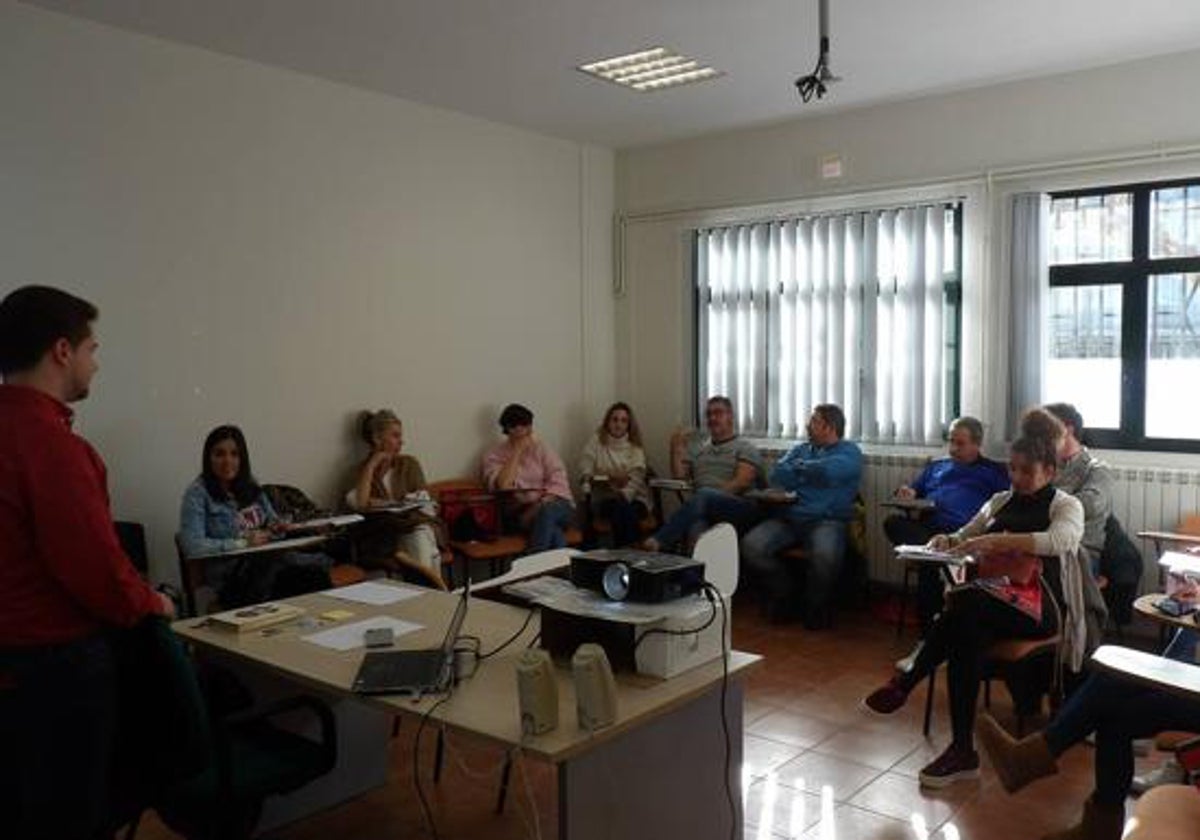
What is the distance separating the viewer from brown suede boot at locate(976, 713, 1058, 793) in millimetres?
3010

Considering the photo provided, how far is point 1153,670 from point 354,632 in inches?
84.3

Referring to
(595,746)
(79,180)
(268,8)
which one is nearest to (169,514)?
(79,180)

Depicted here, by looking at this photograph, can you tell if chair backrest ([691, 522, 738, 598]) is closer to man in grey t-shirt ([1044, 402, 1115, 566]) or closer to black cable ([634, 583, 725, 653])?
black cable ([634, 583, 725, 653])

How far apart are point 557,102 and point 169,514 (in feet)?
10.2

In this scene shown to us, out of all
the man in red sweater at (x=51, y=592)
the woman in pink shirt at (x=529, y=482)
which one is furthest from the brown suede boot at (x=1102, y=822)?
the woman in pink shirt at (x=529, y=482)

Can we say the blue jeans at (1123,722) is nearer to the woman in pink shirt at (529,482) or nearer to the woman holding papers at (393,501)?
the woman holding papers at (393,501)

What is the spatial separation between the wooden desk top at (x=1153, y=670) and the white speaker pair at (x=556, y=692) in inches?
57.4

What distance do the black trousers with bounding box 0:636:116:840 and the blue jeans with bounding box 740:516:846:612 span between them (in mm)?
3989

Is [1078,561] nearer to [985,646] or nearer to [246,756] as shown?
[985,646]

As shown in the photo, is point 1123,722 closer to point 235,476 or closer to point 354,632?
point 354,632

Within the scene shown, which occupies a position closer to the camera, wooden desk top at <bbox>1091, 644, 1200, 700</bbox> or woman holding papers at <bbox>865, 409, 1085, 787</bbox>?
wooden desk top at <bbox>1091, 644, 1200, 700</bbox>

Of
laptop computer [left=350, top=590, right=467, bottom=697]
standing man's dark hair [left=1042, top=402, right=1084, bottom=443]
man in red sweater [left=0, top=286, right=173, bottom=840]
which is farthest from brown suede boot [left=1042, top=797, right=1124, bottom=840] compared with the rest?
man in red sweater [left=0, top=286, right=173, bottom=840]

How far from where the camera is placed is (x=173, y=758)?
7.13ft

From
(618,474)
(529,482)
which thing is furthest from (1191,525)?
(529,482)
